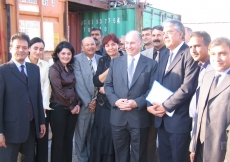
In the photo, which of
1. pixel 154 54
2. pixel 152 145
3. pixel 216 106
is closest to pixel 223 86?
pixel 216 106

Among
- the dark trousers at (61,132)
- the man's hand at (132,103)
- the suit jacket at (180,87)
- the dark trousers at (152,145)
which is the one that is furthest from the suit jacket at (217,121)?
the dark trousers at (61,132)

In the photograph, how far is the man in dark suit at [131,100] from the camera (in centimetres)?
305

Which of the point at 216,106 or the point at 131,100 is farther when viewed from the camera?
the point at 131,100

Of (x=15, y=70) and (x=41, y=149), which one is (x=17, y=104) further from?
(x=41, y=149)

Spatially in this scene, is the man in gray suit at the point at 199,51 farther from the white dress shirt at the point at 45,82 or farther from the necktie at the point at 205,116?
the white dress shirt at the point at 45,82

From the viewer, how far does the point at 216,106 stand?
2.15 meters

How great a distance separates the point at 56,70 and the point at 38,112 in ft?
2.16

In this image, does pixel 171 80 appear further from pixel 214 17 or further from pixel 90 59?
pixel 214 17

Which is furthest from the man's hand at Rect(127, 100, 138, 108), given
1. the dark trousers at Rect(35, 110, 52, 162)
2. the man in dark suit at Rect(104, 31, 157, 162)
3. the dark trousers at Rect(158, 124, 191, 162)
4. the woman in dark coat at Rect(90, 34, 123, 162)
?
the dark trousers at Rect(35, 110, 52, 162)

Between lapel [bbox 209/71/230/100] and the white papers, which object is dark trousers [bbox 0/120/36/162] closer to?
the white papers

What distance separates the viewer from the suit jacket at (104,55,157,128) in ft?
10.0

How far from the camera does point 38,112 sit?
2986 millimetres

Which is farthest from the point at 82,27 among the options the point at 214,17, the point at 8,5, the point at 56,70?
the point at 214,17

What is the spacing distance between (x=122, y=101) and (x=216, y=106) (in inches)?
45.3
